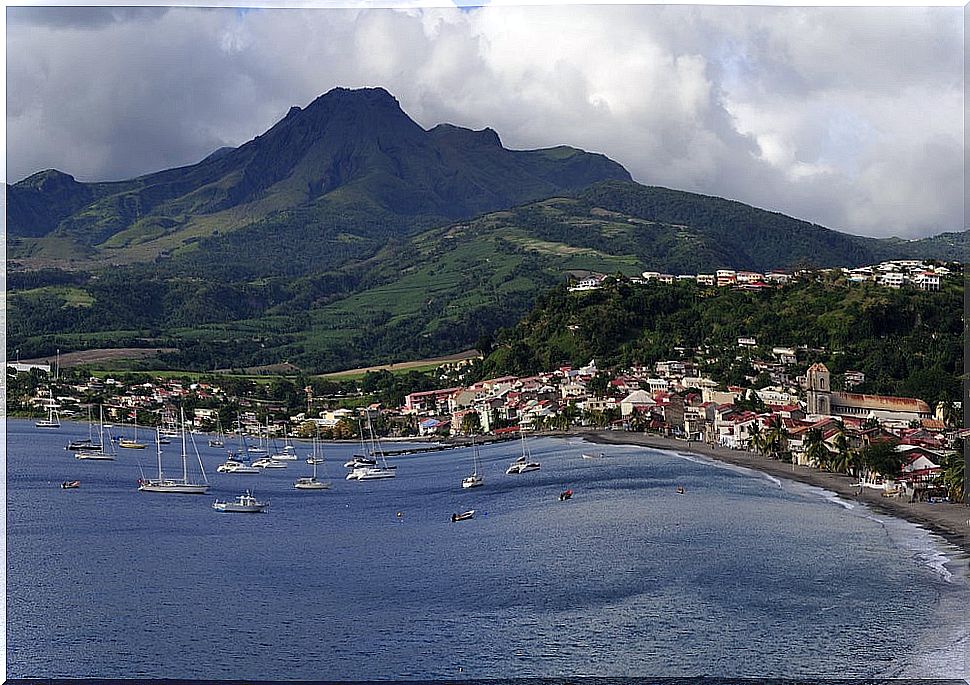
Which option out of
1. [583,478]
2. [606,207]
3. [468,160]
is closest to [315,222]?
[606,207]

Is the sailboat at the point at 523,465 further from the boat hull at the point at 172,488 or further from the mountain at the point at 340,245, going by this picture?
the mountain at the point at 340,245

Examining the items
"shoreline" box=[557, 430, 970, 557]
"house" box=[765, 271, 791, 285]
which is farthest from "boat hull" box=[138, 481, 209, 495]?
"house" box=[765, 271, 791, 285]

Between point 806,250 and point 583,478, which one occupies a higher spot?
Answer: point 806,250

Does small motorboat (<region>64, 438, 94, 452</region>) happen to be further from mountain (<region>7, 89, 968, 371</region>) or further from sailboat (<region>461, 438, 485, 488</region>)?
sailboat (<region>461, 438, 485, 488</region>)

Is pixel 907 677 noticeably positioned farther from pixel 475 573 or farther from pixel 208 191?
pixel 208 191

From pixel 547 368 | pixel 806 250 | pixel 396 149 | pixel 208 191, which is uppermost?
pixel 396 149

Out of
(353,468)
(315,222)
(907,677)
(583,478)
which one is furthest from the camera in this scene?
(315,222)

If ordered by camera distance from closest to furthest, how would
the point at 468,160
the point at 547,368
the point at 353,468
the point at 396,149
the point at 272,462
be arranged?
the point at 353,468 → the point at 272,462 → the point at 547,368 → the point at 396,149 → the point at 468,160

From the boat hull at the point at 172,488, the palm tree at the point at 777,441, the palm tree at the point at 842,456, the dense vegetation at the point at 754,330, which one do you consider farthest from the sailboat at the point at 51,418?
the palm tree at the point at 842,456
